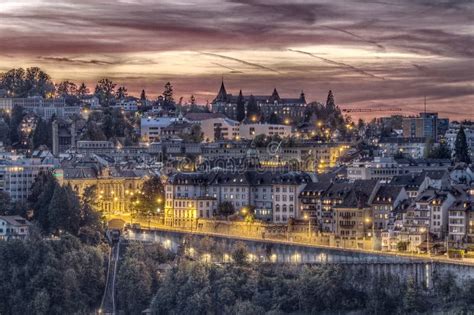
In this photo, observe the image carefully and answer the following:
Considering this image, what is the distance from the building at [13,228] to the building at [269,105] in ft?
162

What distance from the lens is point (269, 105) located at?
356 ft

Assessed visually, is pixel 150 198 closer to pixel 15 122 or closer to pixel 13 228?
pixel 13 228

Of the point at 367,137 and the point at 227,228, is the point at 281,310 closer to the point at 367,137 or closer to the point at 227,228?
the point at 227,228

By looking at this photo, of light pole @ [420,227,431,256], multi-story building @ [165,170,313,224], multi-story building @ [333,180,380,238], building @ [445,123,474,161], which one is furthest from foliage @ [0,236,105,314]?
building @ [445,123,474,161]

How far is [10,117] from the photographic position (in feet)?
311

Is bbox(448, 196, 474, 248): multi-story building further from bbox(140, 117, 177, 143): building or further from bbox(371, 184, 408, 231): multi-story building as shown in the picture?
bbox(140, 117, 177, 143): building

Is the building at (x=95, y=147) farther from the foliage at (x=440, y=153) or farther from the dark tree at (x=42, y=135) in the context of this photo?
the foliage at (x=440, y=153)

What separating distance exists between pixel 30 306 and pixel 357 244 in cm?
1448

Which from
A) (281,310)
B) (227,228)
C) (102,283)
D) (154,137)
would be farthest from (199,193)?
(154,137)

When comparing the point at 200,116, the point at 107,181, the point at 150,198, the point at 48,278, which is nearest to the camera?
the point at 48,278

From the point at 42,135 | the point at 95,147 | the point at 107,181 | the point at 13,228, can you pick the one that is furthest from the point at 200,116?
the point at 13,228

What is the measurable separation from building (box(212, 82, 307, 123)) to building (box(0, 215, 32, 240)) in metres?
49.4

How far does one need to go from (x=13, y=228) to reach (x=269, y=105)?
55318 millimetres

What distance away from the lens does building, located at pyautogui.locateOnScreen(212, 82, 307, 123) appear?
107 meters
